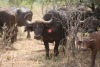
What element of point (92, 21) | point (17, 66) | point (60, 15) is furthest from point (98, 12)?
point (17, 66)

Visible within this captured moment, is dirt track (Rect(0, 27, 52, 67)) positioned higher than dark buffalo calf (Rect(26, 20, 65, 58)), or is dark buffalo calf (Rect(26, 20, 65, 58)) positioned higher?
dark buffalo calf (Rect(26, 20, 65, 58))

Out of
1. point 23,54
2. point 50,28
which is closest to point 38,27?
point 50,28

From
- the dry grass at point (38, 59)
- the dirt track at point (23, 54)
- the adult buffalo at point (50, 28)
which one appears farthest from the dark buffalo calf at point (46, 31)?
the dirt track at point (23, 54)

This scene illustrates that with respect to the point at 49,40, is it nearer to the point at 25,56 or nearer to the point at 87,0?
the point at 25,56

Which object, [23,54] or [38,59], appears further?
[23,54]

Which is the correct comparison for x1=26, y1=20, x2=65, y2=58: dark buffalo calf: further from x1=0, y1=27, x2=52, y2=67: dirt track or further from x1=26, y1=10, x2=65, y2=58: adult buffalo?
x1=0, y1=27, x2=52, y2=67: dirt track

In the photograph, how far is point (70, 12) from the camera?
8.59 meters

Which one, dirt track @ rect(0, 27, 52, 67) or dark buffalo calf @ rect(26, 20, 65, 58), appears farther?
dirt track @ rect(0, 27, 52, 67)

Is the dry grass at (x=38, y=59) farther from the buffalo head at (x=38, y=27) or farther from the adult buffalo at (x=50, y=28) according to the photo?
the buffalo head at (x=38, y=27)

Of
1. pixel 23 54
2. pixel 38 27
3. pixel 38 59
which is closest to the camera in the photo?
pixel 38 27

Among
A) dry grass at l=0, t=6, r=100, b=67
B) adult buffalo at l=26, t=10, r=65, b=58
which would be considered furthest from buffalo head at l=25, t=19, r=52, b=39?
dry grass at l=0, t=6, r=100, b=67

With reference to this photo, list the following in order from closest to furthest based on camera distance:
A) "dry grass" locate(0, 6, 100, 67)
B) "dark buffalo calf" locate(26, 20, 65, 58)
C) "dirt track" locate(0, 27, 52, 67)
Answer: "dry grass" locate(0, 6, 100, 67), "dark buffalo calf" locate(26, 20, 65, 58), "dirt track" locate(0, 27, 52, 67)

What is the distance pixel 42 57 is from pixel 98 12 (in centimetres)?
291

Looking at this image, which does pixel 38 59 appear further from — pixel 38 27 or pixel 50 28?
pixel 38 27
